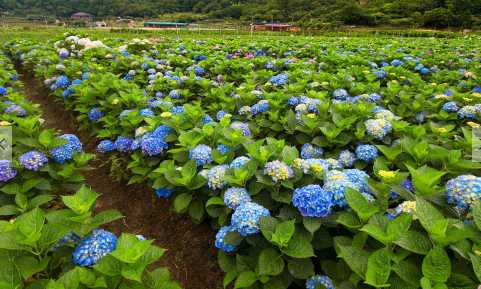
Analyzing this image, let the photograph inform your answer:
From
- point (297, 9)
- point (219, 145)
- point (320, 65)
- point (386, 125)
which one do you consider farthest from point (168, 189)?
point (297, 9)

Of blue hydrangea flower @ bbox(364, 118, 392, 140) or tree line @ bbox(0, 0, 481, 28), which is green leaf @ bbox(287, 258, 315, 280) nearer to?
blue hydrangea flower @ bbox(364, 118, 392, 140)

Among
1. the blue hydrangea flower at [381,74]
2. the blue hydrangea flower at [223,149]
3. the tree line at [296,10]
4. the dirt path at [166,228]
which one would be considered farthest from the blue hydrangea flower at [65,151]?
the tree line at [296,10]

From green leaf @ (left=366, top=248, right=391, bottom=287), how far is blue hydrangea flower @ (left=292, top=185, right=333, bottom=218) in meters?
0.41

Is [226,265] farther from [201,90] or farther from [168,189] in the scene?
[201,90]

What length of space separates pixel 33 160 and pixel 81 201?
3.90 feet

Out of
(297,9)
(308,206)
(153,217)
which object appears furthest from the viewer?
(297,9)

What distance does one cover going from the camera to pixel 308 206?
1.92 meters

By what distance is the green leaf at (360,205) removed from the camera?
5.87 feet

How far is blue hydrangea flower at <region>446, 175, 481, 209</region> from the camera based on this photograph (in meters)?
1.78

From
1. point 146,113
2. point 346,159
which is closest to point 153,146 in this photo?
point 146,113

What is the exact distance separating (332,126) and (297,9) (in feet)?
198

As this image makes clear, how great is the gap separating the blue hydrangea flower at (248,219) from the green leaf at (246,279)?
228 millimetres

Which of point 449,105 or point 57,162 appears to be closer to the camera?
point 57,162

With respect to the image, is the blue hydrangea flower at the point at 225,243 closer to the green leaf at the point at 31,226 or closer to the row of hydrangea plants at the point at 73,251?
the row of hydrangea plants at the point at 73,251
